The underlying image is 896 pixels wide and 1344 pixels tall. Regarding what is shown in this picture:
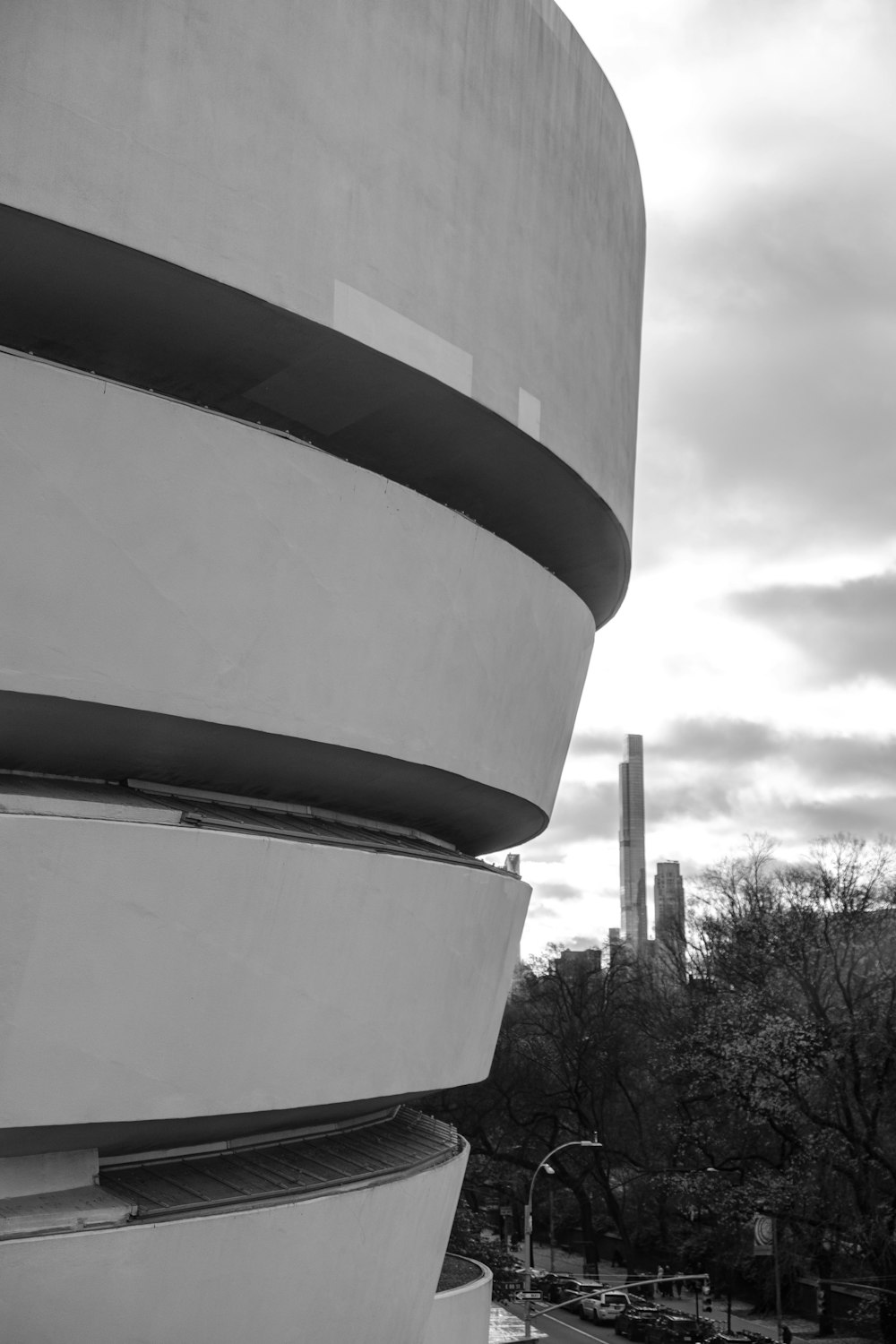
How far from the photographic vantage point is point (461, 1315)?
15.5m

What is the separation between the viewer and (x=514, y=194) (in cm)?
1277

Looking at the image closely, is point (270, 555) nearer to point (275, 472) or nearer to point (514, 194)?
point (275, 472)

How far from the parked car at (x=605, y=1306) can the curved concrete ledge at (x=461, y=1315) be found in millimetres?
23161

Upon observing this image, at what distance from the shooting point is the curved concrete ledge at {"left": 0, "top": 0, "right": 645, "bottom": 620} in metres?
9.55

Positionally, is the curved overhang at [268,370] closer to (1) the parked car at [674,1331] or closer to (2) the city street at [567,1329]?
(1) the parked car at [674,1331]

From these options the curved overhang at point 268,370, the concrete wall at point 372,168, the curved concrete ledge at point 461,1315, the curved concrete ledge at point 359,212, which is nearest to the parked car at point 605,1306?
the curved concrete ledge at point 461,1315

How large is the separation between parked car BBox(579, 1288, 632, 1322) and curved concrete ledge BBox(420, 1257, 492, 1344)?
23.2 metres

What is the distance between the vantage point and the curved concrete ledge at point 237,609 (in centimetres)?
926

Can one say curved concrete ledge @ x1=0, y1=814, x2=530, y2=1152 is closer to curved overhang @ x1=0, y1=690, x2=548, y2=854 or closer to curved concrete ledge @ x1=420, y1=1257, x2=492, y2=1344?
curved overhang @ x1=0, y1=690, x2=548, y2=854

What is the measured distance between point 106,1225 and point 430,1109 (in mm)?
35668

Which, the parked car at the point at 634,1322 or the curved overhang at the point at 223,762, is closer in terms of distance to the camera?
the curved overhang at the point at 223,762

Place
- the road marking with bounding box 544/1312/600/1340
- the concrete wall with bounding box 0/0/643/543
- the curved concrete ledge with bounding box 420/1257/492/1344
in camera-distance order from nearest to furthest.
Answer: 1. the concrete wall with bounding box 0/0/643/543
2. the curved concrete ledge with bounding box 420/1257/492/1344
3. the road marking with bounding box 544/1312/600/1340

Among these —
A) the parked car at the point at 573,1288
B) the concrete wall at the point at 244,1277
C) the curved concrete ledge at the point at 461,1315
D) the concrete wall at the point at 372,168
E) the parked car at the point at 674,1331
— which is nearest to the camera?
the concrete wall at the point at 244,1277

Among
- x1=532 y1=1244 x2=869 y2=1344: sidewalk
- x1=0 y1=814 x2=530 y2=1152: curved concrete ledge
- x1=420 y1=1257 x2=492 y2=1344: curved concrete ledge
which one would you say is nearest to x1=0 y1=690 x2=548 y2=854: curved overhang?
x1=0 y1=814 x2=530 y2=1152: curved concrete ledge
